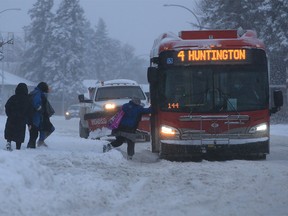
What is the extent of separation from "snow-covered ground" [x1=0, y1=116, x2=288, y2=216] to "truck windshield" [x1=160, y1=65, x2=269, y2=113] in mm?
2172

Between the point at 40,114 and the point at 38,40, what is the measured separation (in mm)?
66241

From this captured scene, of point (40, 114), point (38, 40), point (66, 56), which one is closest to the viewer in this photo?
point (40, 114)

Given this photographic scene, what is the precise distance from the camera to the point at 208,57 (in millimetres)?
12938

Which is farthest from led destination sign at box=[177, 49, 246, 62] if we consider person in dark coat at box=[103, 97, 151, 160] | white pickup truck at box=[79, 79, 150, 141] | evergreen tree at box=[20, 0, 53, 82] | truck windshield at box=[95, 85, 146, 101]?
evergreen tree at box=[20, 0, 53, 82]

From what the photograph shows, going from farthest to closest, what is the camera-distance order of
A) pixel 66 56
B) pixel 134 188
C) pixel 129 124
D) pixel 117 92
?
1. pixel 66 56
2. pixel 117 92
3. pixel 129 124
4. pixel 134 188

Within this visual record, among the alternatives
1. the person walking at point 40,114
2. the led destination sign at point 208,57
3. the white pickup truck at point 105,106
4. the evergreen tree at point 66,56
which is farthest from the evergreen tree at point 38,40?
the led destination sign at point 208,57

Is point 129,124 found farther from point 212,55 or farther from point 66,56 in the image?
point 66,56

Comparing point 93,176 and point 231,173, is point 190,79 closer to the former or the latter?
point 231,173

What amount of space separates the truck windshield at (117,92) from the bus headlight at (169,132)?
7652 millimetres

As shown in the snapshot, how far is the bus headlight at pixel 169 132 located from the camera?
498 inches

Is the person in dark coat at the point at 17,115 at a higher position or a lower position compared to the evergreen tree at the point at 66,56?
lower

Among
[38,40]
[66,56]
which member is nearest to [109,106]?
[66,56]

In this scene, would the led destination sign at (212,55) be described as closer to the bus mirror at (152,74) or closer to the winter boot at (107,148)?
the bus mirror at (152,74)

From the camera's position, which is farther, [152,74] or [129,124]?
[129,124]
